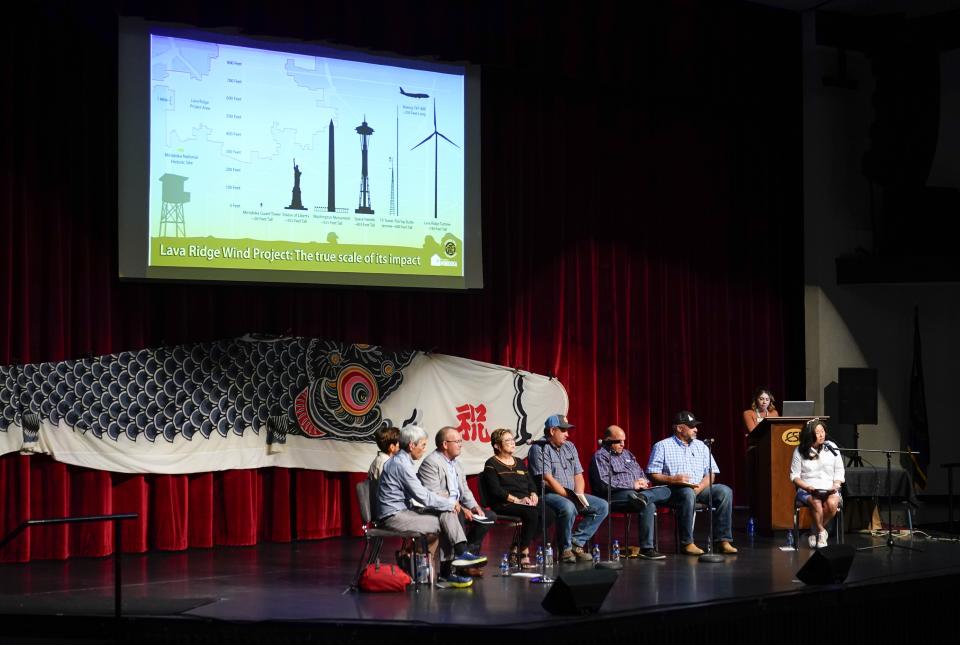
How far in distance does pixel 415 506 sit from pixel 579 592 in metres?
1.50

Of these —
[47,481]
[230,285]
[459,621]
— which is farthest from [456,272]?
[459,621]

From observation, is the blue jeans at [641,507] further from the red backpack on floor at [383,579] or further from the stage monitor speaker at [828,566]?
the red backpack on floor at [383,579]

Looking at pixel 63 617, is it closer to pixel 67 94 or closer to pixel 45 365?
pixel 45 365

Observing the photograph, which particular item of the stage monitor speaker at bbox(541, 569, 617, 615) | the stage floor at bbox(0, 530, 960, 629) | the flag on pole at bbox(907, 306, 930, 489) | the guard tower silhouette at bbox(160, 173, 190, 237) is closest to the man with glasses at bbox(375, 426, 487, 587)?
the stage floor at bbox(0, 530, 960, 629)

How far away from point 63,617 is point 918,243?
904 cm

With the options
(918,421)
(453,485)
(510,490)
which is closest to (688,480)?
(510,490)

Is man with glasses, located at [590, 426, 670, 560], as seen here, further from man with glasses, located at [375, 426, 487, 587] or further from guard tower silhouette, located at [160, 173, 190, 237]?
guard tower silhouette, located at [160, 173, 190, 237]

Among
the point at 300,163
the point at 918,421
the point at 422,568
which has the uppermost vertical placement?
the point at 300,163

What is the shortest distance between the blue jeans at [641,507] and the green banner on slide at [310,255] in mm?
2777

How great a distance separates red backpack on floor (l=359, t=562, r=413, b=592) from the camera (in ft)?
22.6

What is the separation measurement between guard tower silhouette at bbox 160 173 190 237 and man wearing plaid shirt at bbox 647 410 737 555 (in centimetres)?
399

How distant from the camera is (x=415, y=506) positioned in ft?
23.5

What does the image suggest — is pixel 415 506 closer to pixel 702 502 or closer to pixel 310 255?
pixel 702 502

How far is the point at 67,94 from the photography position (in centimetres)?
884
